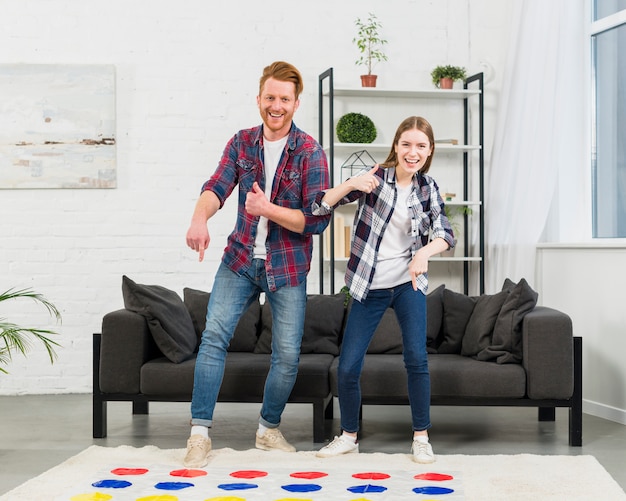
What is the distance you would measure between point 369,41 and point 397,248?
2.52 meters

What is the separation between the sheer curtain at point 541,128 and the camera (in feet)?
16.6

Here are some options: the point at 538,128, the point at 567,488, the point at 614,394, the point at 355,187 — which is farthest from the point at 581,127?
the point at 567,488

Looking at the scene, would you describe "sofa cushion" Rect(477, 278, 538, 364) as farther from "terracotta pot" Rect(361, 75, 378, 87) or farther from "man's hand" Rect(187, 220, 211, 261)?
"terracotta pot" Rect(361, 75, 378, 87)

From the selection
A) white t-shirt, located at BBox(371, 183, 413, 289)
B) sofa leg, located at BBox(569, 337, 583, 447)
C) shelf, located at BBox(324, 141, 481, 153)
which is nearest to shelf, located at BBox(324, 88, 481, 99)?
shelf, located at BBox(324, 141, 481, 153)

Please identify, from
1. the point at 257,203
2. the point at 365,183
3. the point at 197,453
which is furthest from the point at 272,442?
the point at 365,183

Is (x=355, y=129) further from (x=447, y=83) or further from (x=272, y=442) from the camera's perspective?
(x=272, y=442)

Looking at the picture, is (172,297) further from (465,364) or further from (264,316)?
(465,364)

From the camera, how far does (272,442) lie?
3609 mm

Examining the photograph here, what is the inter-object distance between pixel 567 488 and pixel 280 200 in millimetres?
1537

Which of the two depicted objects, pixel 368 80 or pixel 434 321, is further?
pixel 368 80

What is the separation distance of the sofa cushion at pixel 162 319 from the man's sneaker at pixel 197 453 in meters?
0.70

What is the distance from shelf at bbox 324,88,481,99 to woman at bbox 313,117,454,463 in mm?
2001

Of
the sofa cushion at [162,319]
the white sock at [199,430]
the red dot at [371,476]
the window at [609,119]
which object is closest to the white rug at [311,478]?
the red dot at [371,476]

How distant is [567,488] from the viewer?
120 inches
